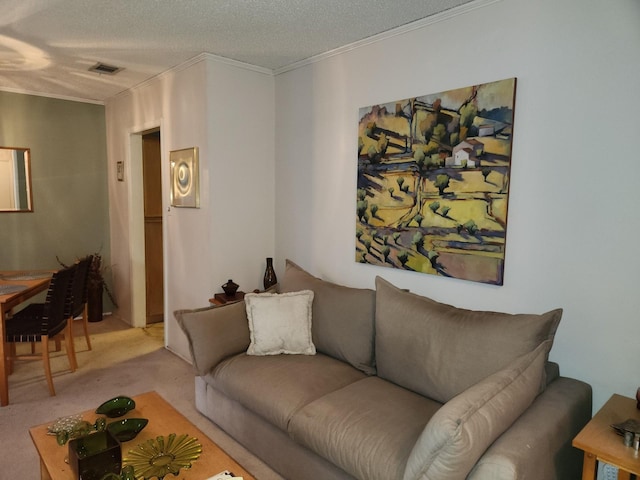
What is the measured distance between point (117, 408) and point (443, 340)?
157 cm

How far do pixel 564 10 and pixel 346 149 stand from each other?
4.93ft

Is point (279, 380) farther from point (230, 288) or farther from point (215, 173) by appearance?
point (215, 173)

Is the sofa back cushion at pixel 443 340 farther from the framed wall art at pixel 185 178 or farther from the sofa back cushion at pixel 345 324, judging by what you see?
the framed wall art at pixel 185 178

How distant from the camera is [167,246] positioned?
386 centimetres

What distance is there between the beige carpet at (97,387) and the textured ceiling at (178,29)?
99.1 inches

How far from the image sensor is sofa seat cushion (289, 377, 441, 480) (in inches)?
64.6

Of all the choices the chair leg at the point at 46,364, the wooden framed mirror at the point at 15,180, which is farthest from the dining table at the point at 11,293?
the wooden framed mirror at the point at 15,180

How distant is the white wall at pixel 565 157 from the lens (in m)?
1.83

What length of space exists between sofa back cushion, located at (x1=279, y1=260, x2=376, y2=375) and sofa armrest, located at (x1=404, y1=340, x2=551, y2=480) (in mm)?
940

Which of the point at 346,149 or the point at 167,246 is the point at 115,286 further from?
the point at 346,149

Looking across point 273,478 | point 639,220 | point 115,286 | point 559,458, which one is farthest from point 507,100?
point 115,286

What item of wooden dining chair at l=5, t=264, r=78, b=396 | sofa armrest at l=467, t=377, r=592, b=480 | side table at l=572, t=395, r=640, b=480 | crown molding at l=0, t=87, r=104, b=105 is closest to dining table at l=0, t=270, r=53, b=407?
wooden dining chair at l=5, t=264, r=78, b=396

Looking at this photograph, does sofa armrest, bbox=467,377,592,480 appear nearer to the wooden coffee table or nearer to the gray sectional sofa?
the gray sectional sofa

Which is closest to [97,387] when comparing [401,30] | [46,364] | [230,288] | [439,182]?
[46,364]
